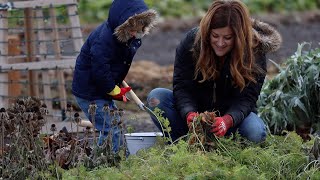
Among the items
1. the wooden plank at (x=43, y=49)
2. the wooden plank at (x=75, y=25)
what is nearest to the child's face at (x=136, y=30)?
the wooden plank at (x=75, y=25)

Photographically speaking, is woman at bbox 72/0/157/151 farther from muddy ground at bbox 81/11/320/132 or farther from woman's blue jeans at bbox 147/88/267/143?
muddy ground at bbox 81/11/320/132

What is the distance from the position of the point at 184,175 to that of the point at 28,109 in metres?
1.16

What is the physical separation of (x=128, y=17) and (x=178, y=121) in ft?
2.31

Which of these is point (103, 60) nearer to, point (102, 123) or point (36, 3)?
point (102, 123)

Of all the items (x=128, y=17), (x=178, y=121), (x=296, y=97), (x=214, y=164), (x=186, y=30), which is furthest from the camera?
(x=186, y=30)

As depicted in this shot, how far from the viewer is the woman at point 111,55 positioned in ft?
17.8

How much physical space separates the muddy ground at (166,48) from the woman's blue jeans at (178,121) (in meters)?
0.56

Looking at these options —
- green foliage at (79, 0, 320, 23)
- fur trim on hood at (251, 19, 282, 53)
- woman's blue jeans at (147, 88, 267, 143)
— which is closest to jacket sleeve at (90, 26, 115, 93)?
woman's blue jeans at (147, 88, 267, 143)

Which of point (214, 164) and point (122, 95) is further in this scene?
point (122, 95)

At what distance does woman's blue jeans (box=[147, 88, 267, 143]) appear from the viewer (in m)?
5.33

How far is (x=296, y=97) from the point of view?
20.6 feet

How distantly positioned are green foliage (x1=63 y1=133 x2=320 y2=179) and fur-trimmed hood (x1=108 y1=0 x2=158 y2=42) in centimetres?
80

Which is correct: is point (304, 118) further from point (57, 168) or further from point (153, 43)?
point (153, 43)

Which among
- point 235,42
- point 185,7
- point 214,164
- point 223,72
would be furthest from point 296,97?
point 185,7
